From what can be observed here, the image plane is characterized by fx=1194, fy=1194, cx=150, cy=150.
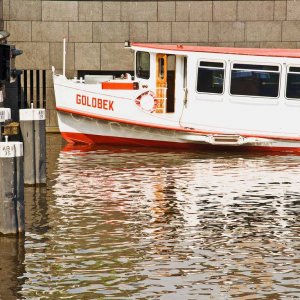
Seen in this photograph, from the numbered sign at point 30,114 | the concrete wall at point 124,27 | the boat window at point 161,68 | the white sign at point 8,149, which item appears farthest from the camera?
the concrete wall at point 124,27

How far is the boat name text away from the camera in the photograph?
32781 millimetres

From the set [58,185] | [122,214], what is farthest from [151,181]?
[122,214]


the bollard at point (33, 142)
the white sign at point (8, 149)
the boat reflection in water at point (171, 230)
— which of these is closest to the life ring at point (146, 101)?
the boat reflection in water at point (171, 230)

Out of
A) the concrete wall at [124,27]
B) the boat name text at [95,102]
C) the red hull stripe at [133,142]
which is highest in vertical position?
the concrete wall at [124,27]

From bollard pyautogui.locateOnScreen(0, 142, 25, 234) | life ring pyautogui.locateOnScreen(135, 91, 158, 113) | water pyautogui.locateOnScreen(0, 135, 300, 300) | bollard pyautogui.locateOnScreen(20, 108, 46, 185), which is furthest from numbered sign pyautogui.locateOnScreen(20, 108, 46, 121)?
life ring pyautogui.locateOnScreen(135, 91, 158, 113)

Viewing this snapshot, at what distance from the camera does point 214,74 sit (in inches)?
1272

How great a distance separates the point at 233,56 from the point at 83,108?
4432 millimetres

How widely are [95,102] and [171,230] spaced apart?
14204 millimetres

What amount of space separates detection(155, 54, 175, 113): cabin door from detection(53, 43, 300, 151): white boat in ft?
0.09

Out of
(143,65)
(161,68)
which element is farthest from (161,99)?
(143,65)

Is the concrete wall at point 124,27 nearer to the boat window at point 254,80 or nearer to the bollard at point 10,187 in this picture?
the boat window at point 254,80

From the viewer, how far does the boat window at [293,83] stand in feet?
105

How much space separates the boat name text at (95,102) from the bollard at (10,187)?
14715mm

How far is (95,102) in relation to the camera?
32.9m
